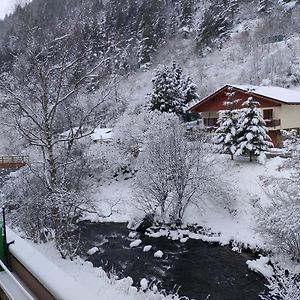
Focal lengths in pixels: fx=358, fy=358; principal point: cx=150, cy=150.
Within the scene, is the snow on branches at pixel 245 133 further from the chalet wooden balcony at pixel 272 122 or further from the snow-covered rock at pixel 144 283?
the snow-covered rock at pixel 144 283

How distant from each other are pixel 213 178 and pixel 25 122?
409 inches

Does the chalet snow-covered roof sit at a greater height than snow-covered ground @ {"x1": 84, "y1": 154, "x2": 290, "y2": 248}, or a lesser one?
greater

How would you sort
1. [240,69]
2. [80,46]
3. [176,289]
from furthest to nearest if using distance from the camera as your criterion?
[240,69]
[176,289]
[80,46]

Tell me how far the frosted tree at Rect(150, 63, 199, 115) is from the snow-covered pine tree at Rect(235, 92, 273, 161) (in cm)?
903

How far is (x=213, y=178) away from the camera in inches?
749

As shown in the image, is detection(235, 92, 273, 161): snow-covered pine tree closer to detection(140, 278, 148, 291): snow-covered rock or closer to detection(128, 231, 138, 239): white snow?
detection(128, 231, 138, 239): white snow

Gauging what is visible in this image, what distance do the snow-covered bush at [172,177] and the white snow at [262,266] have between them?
5.89 m

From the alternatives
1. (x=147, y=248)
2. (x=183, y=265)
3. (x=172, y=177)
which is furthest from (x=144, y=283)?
(x=172, y=177)

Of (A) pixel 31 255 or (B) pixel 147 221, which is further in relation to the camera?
(B) pixel 147 221

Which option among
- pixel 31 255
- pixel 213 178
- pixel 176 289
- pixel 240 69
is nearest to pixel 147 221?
pixel 213 178

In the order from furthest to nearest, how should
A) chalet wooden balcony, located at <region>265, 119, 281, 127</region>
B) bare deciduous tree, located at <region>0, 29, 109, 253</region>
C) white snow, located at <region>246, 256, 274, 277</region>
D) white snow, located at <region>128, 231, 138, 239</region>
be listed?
1. chalet wooden balcony, located at <region>265, 119, 281, 127</region>
2. white snow, located at <region>128, 231, 138, 239</region>
3. white snow, located at <region>246, 256, 274, 277</region>
4. bare deciduous tree, located at <region>0, 29, 109, 253</region>

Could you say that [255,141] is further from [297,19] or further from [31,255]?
[297,19]

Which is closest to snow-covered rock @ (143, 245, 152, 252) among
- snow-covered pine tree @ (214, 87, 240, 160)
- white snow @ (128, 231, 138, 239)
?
white snow @ (128, 231, 138, 239)

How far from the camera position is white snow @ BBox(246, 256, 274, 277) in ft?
40.9
